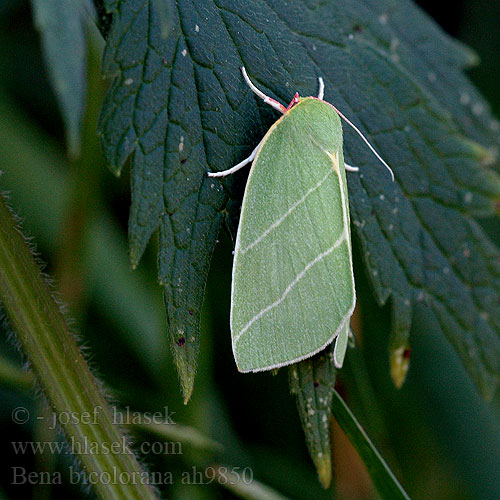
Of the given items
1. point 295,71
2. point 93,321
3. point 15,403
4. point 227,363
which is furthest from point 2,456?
point 295,71

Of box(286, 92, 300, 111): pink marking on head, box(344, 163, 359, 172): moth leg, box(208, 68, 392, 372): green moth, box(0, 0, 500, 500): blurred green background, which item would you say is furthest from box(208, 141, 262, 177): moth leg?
box(0, 0, 500, 500): blurred green background

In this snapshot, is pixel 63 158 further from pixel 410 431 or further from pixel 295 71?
pixel 410 431

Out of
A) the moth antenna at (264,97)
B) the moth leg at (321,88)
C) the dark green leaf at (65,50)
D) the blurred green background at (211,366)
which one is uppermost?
the dark green leaf at (65,50)

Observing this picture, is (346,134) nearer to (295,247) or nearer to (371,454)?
(295,247)

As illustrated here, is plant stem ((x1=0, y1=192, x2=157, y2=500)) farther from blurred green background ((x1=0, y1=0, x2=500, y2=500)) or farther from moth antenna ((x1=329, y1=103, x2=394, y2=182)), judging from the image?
blurred green background ((x1=0, y1=0, x2=500, y2=500))

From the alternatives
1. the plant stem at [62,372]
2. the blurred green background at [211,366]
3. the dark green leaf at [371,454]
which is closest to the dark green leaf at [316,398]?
the dark green leaf at [371,454]

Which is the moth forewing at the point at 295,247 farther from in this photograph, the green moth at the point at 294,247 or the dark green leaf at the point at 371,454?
the dark green leaf at the point at 371,454

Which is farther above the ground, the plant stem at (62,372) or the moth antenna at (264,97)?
the moth antenna at (264,97)
